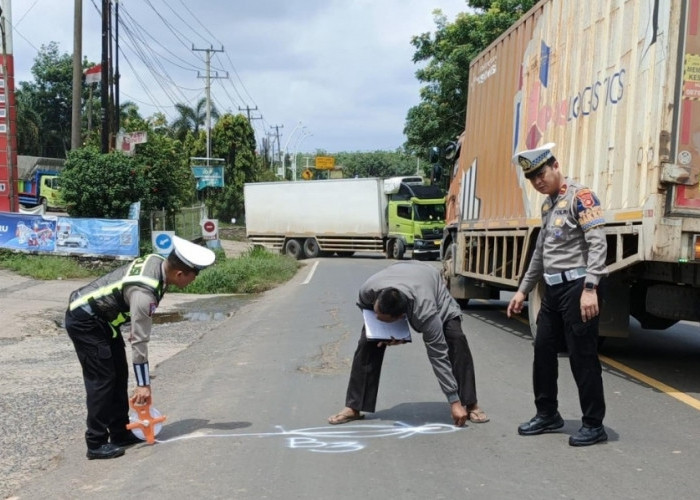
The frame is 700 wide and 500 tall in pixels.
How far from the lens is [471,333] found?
Result: 34.3 feet

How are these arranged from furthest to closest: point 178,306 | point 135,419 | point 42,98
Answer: point 42,98 < point 178,306 < point 135,419

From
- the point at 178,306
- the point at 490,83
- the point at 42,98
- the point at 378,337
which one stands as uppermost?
the point at 42,98

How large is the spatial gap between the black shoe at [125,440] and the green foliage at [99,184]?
20.1m

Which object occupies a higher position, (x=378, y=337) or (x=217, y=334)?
(x=378, y=337)

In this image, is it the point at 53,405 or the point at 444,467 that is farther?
the point at 53,405

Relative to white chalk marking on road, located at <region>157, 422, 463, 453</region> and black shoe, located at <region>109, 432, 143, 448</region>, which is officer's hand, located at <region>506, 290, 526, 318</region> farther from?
black shoe, located at <region>109, 432, 143, 448</region>

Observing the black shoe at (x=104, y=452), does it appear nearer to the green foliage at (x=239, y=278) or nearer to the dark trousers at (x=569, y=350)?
→ the dark trousers at (x=569, y=350)

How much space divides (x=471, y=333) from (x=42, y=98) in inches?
2431

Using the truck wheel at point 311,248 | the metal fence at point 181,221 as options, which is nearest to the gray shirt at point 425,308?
the metal fence at point 181,221

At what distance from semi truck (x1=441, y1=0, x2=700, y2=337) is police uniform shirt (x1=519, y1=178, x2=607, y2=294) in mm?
1549

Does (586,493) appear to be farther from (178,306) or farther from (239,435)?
(178,306)

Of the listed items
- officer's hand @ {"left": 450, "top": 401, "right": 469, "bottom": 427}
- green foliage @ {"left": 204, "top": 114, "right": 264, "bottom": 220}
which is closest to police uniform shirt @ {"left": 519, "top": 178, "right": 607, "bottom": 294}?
officer's hand @ {"left": 450, "top": 401, "right": 469, "bottom": 427}

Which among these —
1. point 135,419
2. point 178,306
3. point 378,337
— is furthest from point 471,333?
point 178,306

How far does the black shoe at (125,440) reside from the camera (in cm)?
513
